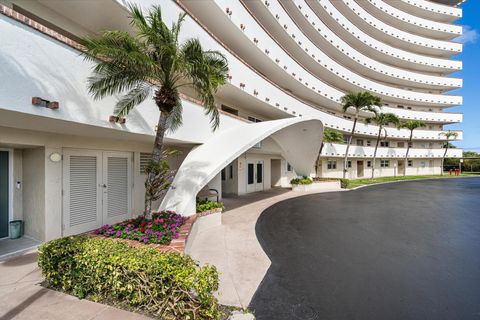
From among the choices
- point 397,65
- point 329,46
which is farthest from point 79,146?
point 397,65

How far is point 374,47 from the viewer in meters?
33.9

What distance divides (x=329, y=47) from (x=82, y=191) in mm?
31350

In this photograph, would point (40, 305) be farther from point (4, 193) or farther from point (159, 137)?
point (4, 193)

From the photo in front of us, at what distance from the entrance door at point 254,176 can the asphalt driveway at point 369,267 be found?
7738mm

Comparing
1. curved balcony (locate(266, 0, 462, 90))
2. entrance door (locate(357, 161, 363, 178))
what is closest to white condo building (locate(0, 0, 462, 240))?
curved balcony (locate(266, 0, 462, 90))

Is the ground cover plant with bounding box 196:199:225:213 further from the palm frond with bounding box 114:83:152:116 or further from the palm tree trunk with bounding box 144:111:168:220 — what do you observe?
the palm frond with bounding box 114:83:152:116

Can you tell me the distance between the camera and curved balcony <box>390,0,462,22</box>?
3859 centimetres

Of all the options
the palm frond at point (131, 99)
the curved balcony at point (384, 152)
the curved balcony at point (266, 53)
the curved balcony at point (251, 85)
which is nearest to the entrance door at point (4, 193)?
the palm frond at point (131, 99)

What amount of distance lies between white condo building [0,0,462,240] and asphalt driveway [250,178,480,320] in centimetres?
412

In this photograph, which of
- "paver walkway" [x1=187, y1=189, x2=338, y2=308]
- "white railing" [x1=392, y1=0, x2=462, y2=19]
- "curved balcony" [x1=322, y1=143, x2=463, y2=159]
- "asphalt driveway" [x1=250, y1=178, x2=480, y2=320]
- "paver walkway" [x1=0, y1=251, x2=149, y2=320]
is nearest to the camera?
"paver walkway" [x1=0, y1=251, x2=149, y2=320]

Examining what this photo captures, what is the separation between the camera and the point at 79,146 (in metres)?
7.46

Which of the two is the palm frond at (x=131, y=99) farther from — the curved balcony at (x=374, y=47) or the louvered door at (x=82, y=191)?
the curved balcony at (x=374, y=47)

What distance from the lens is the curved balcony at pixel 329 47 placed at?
63.5 ft

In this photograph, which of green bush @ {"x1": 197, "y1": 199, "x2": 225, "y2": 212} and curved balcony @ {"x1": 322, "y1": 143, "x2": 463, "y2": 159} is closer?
green bush @ {"x1": 197, "y1": 199, "x2": 225, "y2": 212}
